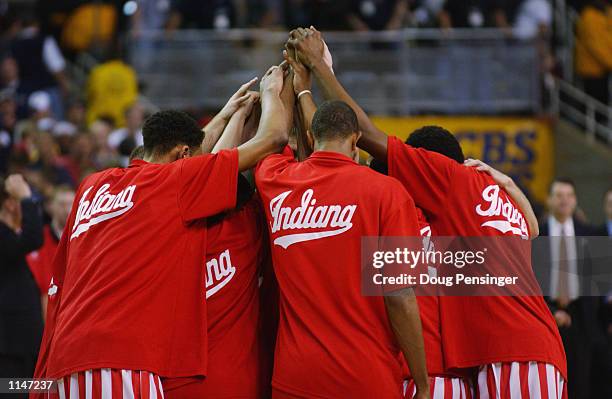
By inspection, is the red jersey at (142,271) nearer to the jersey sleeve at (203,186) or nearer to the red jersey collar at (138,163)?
the jersey sleeve at (203,186)

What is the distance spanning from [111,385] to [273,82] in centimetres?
213

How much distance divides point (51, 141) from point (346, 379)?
8.95 meters

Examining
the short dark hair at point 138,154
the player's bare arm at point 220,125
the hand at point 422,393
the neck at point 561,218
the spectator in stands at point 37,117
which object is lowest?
the hand at point 422,393

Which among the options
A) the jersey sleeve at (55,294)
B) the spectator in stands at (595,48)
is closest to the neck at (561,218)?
the jersey sleeve at (55,294)

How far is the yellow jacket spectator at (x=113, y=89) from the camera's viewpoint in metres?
14.8

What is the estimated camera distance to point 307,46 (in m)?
6.36

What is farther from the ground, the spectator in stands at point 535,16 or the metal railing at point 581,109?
the spectator in stands at point 535,16

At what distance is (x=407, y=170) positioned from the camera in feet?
19.3

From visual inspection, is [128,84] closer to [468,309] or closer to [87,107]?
[87,107]

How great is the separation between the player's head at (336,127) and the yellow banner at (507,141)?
9.06m

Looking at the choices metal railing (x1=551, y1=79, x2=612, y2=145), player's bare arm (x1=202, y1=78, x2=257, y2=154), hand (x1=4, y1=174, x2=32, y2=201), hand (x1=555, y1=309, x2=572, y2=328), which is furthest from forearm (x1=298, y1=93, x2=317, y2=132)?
metal railing (x1=551, y1=79, x2=612, y2=145)

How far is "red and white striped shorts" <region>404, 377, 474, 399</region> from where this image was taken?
5.77 metres

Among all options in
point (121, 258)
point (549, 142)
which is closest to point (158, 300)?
point (121, 258)

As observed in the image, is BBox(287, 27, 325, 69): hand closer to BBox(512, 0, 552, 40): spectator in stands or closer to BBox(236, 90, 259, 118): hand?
BBox(236, 90, 259, 118): hand
